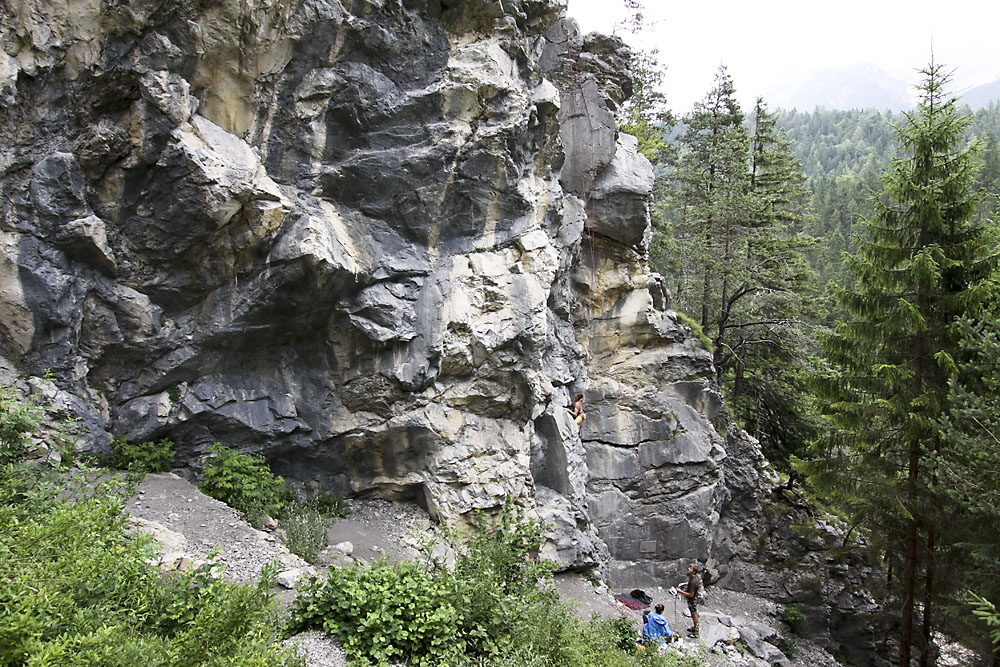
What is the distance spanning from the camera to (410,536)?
33.6 feet

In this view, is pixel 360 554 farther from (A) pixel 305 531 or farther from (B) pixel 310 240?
(B) pixel 310 240

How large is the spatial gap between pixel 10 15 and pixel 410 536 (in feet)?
30.3

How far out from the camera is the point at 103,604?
15.0 ft

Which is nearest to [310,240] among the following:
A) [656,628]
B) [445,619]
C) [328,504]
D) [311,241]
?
[311,241]

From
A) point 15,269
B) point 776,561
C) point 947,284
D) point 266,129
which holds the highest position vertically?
point 266,129

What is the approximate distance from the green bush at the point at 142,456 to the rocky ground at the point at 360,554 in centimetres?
24

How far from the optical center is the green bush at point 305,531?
876 centimetres

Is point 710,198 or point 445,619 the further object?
point 710,198

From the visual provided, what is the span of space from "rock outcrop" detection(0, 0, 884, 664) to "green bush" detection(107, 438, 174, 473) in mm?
223

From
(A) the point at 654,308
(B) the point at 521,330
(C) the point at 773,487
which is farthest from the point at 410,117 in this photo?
(C) the point at 773,487

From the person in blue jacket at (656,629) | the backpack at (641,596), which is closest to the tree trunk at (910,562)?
the person in blue jacket at (656,629)

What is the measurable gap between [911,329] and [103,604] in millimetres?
12188

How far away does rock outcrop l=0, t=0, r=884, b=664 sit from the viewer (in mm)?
8070

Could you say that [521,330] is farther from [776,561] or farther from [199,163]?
[776,561]
